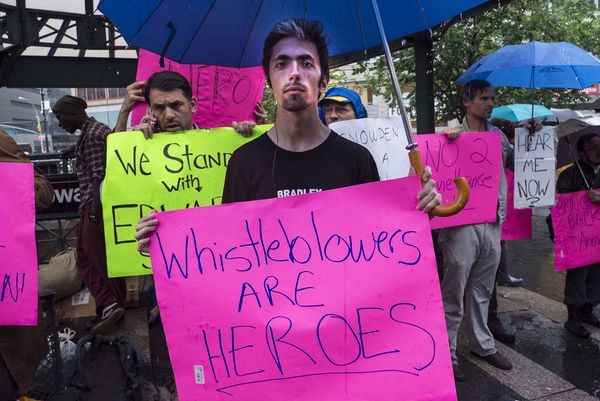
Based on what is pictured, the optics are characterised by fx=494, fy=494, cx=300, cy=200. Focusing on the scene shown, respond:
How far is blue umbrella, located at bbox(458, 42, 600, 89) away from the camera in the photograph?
383 cm

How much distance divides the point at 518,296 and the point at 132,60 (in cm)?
634

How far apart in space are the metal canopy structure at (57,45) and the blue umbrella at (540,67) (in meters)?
4.97

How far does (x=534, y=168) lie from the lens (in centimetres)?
380

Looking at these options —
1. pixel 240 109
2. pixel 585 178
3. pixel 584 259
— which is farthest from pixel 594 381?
pixel 240 109

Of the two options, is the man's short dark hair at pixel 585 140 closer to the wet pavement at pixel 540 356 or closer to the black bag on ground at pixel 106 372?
the wet pavement at pixel 540 356

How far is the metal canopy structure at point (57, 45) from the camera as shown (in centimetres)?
654

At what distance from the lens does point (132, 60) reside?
7.66 m

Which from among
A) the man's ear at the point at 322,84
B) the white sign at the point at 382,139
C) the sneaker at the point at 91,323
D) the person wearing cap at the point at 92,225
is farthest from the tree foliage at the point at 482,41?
the man's ear at the point at 322,84

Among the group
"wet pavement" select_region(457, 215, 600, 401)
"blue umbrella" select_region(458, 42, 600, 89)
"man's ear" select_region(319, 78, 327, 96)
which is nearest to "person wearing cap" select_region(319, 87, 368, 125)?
"blue umbrella" select_region(458, 42, 600, 89)

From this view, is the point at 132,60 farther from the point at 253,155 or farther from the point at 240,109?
the point at 253,155

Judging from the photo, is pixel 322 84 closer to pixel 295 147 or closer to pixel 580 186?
pixel 295 147

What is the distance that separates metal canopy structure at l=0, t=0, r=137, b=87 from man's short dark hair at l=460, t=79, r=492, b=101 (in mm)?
5063

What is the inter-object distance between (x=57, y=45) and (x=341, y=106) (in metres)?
5.87

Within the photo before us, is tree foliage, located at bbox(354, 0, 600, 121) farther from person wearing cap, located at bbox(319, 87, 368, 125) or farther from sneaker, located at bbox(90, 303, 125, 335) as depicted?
sneaker, located at bbox(90, 303, 125, 335)
